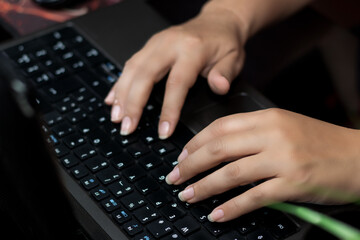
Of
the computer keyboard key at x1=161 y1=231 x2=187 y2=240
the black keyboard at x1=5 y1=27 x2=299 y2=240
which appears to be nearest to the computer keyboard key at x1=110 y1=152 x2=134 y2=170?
→ the black keyboard at x1=5 y1=27 x2=299 y2=240

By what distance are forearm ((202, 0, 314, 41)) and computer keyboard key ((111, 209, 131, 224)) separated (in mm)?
329

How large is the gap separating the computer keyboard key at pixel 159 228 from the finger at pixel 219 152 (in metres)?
0.05

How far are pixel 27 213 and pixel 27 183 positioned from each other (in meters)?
0.05

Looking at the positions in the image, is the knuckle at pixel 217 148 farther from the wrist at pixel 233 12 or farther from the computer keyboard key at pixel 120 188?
the wrist at pixel 233 12

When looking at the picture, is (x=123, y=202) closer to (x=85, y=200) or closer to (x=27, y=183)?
(x=85, y=200)

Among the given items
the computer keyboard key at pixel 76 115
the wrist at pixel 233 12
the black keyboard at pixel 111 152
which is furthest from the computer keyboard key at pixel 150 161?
the wrist at pixel 233 12

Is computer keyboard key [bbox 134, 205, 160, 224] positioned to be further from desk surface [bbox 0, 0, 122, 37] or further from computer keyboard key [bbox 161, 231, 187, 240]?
desk surface [bbox 0, 0, 122, 37]

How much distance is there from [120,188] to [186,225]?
83 mm

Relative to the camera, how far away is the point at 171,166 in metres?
0.64

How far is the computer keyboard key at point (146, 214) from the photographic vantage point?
588 mm

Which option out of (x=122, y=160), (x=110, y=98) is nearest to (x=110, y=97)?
(x=110, y=98)

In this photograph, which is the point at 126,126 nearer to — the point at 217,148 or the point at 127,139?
the point at 127,139

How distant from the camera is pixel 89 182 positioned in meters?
0.63

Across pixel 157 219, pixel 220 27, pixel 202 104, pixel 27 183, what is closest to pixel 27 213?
pixel 27 183
